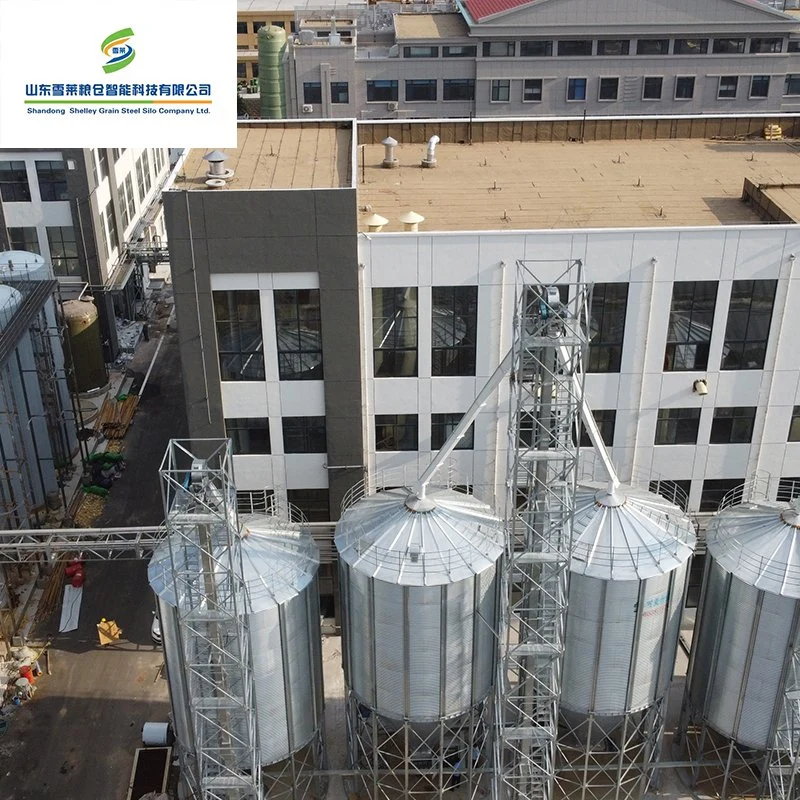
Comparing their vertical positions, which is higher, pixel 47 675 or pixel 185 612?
pixel 185 612

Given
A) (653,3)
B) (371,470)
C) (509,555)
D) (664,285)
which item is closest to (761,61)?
(653,3)

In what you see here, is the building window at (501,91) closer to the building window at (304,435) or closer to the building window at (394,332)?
the building window at (394,332)

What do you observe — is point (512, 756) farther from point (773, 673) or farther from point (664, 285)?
point (664, 285)

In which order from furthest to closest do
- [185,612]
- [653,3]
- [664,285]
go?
[653,3], [664,285], [185,612]

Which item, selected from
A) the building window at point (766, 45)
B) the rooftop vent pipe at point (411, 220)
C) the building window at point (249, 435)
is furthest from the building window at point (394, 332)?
the building window at point (766, 45)

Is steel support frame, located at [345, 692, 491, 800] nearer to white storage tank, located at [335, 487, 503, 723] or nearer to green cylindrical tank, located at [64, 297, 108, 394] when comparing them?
white storage tank, located at [335, 487, 503, 723]

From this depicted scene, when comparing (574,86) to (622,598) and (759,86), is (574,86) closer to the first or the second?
(759,86)
